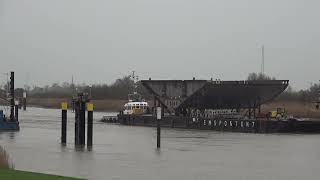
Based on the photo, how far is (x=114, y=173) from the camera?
2100 centimetres

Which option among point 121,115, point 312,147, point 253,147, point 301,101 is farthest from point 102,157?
point 301,101

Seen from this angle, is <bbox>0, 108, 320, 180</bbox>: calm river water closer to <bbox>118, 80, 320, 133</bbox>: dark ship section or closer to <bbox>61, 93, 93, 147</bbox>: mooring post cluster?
<bbox>61, 93, 93, 147</bbox>: mooring post cluster

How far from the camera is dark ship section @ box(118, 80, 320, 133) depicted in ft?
178

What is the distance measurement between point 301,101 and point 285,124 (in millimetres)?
46466

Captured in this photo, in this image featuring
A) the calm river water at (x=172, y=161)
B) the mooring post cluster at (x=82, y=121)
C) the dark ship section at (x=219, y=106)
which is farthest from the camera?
the dark ship section at (x=219, y=106)

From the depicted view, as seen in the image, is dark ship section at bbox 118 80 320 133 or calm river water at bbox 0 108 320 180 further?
dark ship section at bbox 118 80 320 133

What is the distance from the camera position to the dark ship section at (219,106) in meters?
54.2

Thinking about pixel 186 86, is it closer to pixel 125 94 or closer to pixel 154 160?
pixel 154 160

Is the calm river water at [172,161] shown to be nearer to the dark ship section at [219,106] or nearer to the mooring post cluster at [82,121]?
the mooring post cluster at [82,121]

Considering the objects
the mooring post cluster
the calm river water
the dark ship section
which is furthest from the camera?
the dark ship section

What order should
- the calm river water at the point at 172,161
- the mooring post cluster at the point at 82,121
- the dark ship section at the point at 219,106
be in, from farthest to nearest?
the dark ship section at the point at 219,106
the mooring post cluster at the point at 82,121
the calm river water at the point at 172,161

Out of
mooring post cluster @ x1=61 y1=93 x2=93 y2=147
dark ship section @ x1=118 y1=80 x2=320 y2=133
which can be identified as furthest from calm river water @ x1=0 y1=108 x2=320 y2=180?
dark ship section @ x1=118 y1=80 x2=320 y2=133

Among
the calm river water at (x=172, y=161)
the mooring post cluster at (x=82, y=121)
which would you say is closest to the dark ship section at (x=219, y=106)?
the calm river water at (x=172, y=161)

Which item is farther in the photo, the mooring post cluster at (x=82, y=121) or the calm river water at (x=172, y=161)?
the mooring post cluster at (x=82, y=121)
